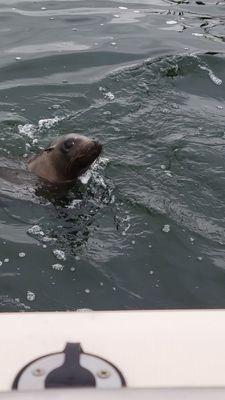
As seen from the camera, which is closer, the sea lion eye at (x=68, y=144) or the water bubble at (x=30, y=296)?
the water bubble at (x=30, y=296)

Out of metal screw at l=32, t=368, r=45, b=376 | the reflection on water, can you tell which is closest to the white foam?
the reflection on water

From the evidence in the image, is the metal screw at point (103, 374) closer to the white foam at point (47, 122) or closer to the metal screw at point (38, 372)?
the metal screw at point (38, 372)

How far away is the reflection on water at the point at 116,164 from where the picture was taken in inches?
179

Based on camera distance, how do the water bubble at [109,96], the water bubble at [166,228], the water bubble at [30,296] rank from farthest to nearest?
the water bubble at [109,96]
the water bubble at [166,228]
the water bubble at [30,296]

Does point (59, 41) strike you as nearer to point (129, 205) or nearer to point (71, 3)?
point (71, 3)

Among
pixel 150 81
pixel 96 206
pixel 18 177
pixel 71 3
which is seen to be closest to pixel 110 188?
pixel 96 206

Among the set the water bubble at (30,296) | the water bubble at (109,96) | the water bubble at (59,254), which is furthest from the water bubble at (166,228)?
the water bubble at (109,96)

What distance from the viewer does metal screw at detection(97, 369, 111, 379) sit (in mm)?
1873

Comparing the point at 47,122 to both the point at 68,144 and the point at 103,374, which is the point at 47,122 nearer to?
the point at 68,144

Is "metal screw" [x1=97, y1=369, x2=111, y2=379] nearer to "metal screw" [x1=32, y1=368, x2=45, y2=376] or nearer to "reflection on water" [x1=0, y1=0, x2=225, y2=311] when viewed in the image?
"metal screw" [x1=32, y1=368, x2=45, y2=376]

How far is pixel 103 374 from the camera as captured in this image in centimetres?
189

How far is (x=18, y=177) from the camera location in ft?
18.9

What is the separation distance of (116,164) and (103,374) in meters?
4.32

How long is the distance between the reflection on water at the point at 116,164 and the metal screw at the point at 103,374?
235 cm
